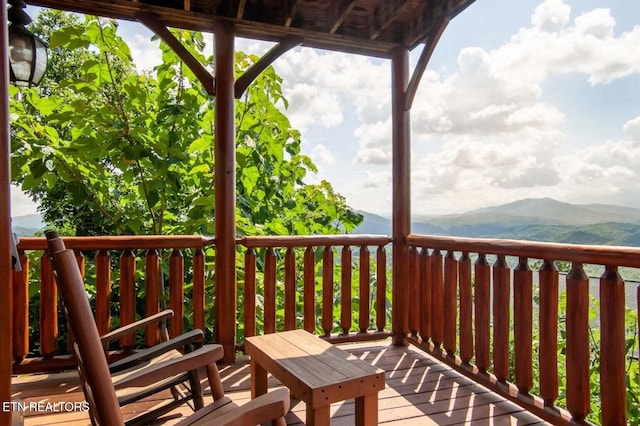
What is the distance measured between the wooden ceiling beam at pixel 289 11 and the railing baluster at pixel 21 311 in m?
2.49

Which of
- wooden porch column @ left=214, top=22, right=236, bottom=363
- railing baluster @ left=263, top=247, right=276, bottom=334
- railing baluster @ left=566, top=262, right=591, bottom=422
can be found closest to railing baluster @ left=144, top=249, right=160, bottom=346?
wooden porch column @ left=214, top=22, right=236, bottom=363

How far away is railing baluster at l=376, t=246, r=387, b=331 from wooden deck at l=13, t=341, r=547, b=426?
16.1 inches

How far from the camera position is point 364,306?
134 inches

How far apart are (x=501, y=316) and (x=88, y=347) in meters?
2.22

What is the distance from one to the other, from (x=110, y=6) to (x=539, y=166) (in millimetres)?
9427

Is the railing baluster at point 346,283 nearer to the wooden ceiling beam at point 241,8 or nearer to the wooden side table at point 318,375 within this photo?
the wooden side table at point 318,375

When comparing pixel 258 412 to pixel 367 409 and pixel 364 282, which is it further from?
pixel 364 282

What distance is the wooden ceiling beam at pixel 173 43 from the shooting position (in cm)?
293

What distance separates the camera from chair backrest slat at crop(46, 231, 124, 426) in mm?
976

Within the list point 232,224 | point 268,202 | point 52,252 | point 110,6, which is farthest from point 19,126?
point 52,252

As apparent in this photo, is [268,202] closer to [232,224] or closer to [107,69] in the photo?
[232,224]

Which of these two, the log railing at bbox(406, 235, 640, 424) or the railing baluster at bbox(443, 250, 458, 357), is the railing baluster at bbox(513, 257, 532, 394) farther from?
the railing baluster at bbox(443, 250, 458, 357)

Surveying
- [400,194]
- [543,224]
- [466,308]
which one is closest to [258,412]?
[466,308]

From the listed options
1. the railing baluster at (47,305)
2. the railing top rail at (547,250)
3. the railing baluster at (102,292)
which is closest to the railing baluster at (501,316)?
the railing top rail at (547,250)
